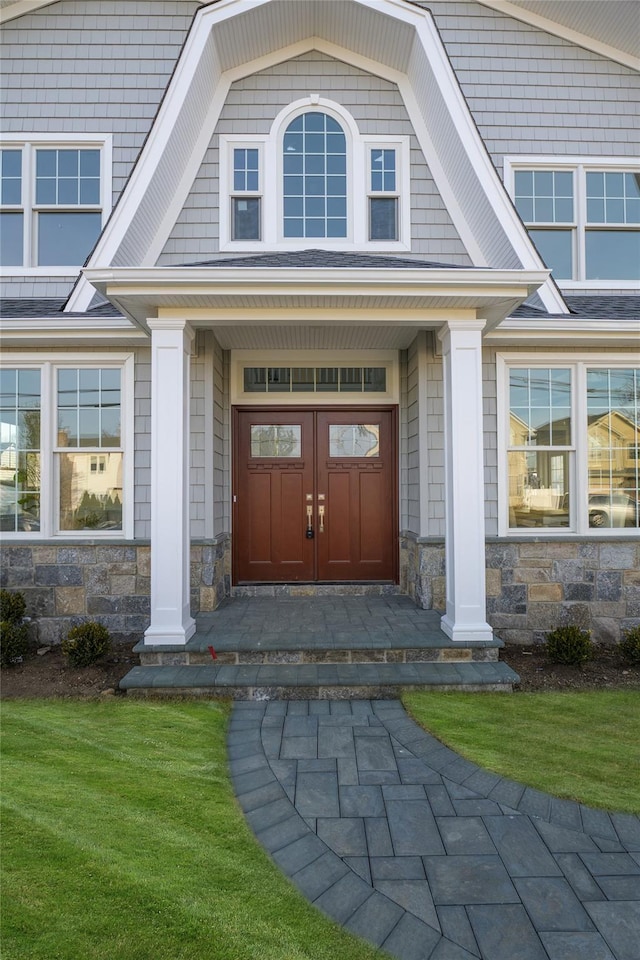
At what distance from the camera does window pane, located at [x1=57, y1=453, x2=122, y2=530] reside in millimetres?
5914

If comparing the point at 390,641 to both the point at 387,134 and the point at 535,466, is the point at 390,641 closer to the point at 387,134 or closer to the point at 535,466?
the point at 535,466

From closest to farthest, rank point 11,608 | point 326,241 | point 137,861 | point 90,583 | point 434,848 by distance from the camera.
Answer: point 137,861
point 434,848
point 11,608
point 90,583
point 326,241

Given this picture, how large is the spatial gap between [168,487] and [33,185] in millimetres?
4314

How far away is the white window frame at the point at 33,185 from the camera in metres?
6.15

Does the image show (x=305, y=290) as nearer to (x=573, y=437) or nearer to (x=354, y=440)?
(x=354, y=440)

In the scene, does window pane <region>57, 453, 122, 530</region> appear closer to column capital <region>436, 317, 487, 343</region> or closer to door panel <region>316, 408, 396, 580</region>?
door panel <region>316, 408, 396, 580</region>

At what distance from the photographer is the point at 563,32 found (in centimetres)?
629

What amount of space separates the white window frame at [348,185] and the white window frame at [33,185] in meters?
1.41

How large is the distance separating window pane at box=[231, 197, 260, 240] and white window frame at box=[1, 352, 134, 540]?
6.11 feet

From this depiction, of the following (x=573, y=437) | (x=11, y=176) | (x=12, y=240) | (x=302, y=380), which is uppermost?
(x=11, y=176)

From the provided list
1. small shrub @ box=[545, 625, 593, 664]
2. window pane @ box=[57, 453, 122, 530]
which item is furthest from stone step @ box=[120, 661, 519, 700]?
window pane @ box=[57, 453, 122, 530]

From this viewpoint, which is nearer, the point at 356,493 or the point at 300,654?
the point at 300,654

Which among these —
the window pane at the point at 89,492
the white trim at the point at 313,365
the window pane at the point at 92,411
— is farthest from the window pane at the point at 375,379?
the window pane at the point at 89,492

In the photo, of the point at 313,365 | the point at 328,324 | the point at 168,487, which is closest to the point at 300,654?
the point at 168,487
